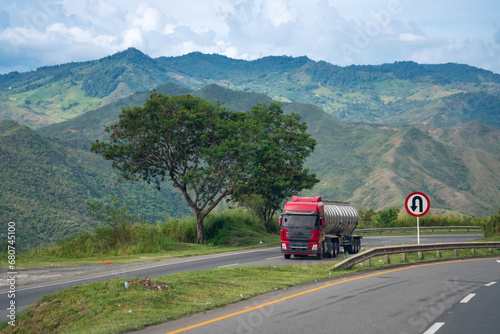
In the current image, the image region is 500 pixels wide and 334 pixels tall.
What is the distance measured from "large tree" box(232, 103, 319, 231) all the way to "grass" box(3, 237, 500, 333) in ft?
80.6

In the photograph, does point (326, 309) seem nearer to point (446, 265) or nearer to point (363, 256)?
point (363, 256)

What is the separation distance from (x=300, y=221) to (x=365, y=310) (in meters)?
16.5

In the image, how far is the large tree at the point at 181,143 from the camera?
38.9m

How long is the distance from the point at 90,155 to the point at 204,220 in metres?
105

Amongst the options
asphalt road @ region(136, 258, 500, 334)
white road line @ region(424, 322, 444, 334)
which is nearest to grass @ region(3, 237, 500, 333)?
asphalt road @ region(136, 258, 500, 334)


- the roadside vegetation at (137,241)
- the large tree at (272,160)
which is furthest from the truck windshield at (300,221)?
the large tree at (272,160)

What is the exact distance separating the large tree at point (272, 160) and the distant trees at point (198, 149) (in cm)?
8

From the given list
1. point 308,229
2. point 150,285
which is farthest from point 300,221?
point 150,285

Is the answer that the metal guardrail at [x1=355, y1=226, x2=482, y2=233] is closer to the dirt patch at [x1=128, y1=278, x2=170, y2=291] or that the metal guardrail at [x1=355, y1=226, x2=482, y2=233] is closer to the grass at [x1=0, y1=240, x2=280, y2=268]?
the grass at [x1=0, y1=240, x2=280, y2=268]

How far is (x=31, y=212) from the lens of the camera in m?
90.2

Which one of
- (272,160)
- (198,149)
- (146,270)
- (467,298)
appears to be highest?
(198,149)

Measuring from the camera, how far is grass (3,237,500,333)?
10945 millimetres

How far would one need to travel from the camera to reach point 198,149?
137 feet

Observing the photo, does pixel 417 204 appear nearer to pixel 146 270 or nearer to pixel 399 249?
pixel 399 249
